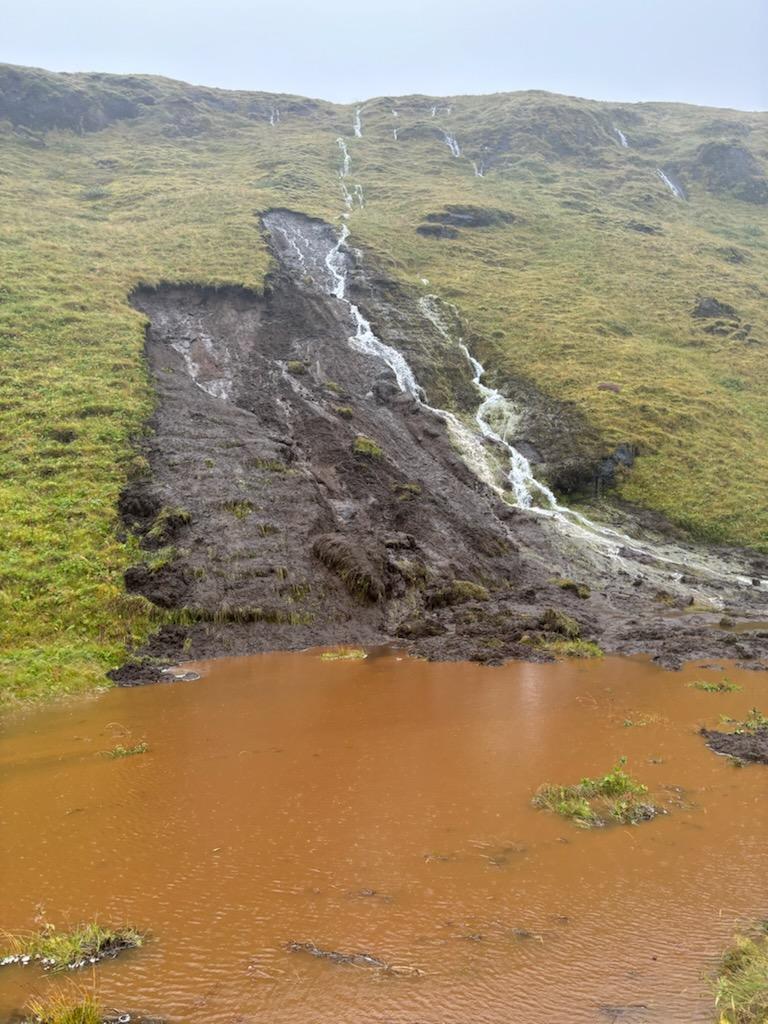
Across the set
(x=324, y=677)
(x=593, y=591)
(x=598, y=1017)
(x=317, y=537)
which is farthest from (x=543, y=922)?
(x=593, y=591)

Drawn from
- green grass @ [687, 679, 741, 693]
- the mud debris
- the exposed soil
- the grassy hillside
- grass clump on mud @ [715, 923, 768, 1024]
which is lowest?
green grass @ [687, 679, 741, 693]

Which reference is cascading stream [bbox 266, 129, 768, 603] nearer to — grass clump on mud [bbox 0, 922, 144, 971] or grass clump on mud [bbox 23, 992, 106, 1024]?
grass clump on mud [bbox 0, 922, 144, 971]

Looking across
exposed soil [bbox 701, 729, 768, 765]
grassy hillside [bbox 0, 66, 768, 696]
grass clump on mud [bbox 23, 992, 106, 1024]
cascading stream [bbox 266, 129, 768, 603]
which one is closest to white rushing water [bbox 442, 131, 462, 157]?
grassy hillside [bbox 0, 66, 768, 696]

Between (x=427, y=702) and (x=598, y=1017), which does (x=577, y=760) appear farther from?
(x=598, y=1017)

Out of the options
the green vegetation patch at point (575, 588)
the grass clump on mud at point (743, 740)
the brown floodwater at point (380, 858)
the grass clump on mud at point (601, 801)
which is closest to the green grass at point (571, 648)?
the brown floodwater at point (380, 858)

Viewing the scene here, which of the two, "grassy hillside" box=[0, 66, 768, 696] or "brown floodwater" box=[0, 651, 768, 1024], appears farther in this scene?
"grassy hillside" box=[0, 66, 768, 696]

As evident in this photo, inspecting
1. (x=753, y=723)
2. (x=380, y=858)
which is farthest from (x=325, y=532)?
(x=380, y=858)

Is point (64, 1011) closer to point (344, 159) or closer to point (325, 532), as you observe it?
point (325, 532)
